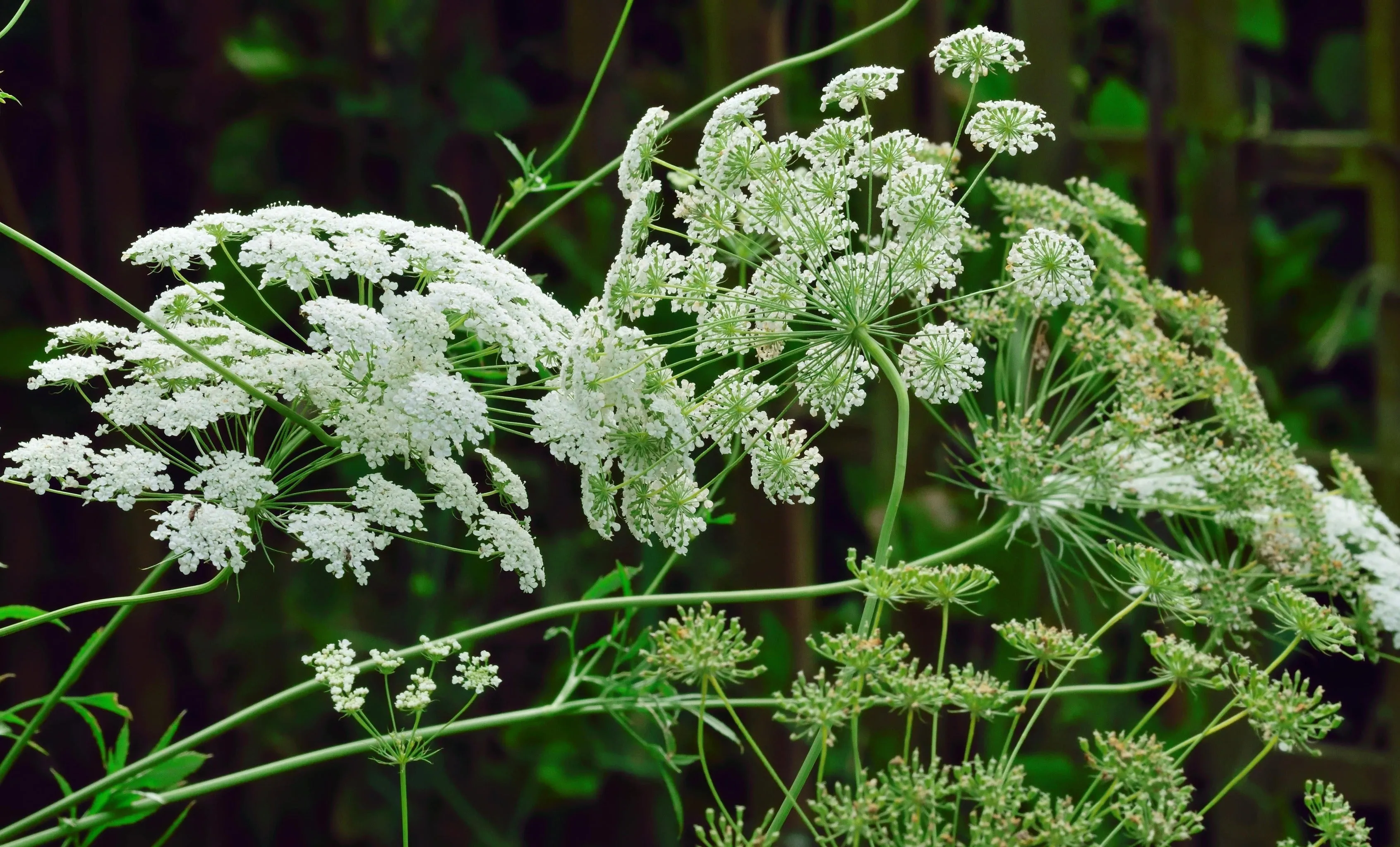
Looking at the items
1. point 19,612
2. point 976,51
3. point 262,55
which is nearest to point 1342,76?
point 262,55

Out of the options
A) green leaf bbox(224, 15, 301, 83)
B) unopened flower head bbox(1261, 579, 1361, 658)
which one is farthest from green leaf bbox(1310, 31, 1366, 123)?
unopened flower head bbox(1261, 579, 1361, 658)

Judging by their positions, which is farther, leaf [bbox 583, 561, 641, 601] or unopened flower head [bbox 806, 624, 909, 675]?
leaf [bbox 583, 561, 641, 601]

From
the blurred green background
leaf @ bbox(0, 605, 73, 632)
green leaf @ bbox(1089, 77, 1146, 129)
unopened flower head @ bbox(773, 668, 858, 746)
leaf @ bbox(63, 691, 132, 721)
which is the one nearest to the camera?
unopened flower head @ bbox(773, 668, 858, 746)

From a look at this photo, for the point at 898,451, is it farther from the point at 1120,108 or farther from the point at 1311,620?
the point at 1120,108

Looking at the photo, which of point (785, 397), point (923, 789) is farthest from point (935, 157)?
point (785, 397)

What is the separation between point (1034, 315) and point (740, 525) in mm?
1259

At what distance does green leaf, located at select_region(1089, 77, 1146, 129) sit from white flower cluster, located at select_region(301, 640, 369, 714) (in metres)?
2.47

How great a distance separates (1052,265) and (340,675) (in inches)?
18.8

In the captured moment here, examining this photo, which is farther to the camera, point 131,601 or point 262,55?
point 262,55

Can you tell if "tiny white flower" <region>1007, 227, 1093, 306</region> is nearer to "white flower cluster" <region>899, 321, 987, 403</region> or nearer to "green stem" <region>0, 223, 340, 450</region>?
"white flower cluster" <region>899, 321, 987, 403</region>

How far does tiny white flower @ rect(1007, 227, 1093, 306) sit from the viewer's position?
2.67 ft

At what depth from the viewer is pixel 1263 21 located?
2979 mm

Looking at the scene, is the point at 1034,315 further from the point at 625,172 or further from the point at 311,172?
the point at 311,172

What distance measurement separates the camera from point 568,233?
2.29 metres
